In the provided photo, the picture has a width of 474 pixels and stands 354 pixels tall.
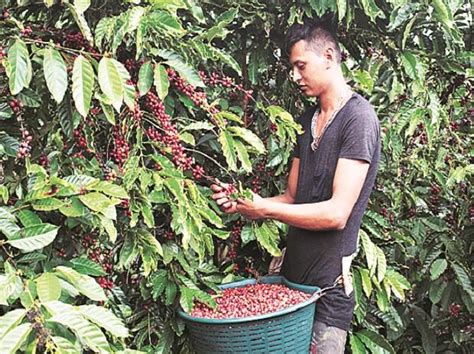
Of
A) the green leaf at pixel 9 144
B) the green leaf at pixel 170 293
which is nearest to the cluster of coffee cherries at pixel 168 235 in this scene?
the green leaf at pixel 170 293

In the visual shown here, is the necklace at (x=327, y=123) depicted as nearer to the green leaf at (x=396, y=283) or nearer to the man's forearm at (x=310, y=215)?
the man's forearm at (x=310, y=215)

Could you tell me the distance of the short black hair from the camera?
1.79m

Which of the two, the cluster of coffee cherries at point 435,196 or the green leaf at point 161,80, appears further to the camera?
the cluster of coffee cherries at point 435,196

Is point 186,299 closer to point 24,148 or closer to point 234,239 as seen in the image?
point 234,239

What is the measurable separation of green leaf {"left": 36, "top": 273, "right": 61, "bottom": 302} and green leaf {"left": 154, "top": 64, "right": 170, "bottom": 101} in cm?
47

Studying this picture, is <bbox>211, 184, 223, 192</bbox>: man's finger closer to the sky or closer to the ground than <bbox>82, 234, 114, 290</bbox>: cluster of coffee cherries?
closer to the sky

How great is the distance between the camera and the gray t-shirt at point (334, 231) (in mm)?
1699

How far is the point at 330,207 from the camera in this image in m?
1.63

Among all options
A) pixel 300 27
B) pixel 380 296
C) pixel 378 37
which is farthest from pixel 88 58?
pixel 380 296

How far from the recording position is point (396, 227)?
2.28 metres

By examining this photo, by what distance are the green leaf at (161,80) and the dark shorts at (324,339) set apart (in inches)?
28.5

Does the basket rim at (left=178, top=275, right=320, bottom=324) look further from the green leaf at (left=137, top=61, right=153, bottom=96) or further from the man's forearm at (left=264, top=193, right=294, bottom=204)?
the green leaf at (left=137, top=61, right=153, bottom=96)

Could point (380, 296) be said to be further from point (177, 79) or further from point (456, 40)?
point (177, 79)

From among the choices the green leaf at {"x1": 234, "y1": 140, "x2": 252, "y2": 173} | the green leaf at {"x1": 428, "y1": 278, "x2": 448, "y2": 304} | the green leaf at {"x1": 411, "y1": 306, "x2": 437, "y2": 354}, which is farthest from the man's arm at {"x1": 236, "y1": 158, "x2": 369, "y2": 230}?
the green leaf at {"x1": 411, "y1": 306, "x2": 437, "y2": 354}
